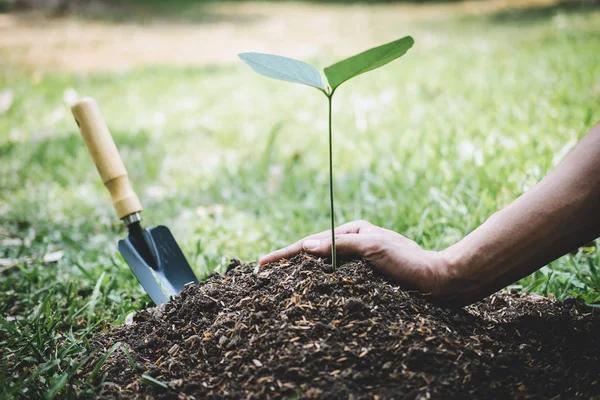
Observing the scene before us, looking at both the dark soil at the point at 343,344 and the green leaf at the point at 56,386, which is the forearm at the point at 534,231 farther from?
the green leaf at the point at 56,386

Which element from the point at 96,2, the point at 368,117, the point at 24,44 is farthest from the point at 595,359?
the point at 96,2

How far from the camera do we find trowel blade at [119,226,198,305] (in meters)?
2.00

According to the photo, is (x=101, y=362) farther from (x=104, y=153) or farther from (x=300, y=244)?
(x=104, y=153)

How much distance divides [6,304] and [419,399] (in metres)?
1.67

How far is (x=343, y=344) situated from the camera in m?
1.34

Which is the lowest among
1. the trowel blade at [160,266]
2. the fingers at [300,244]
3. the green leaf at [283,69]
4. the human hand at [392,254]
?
the human hand at [392,254]

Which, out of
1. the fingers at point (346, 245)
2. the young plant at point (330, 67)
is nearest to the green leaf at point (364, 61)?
the young plant at point (330, 67)

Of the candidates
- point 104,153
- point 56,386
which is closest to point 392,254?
point 56,386

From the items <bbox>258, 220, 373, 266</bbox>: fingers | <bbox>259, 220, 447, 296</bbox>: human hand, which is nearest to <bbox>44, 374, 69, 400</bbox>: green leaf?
<bbox>258, 220, 373, 266</bbox>: fingers

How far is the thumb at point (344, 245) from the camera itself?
161 cm

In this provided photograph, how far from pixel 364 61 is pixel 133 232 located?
4.26 ft

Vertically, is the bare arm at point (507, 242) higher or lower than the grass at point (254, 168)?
lower

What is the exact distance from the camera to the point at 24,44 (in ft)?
29.5

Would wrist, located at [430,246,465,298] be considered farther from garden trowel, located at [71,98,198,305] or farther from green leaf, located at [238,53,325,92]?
garden trowel, located at [71,98,198,305]
